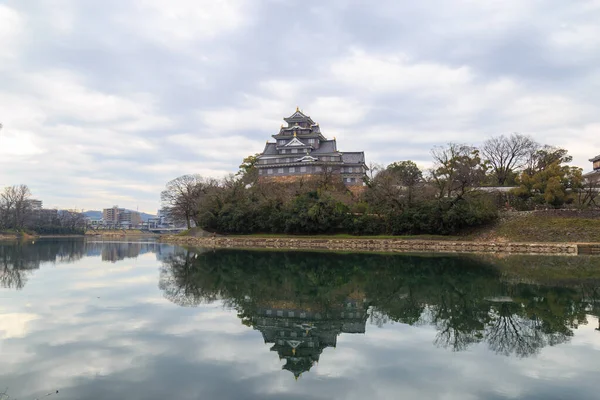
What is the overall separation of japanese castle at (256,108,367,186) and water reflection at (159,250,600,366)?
29165 millimetres

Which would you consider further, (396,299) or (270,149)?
(270,149)

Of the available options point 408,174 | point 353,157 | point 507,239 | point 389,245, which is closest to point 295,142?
point 353,157

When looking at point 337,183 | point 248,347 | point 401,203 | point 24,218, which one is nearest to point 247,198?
point 337,183

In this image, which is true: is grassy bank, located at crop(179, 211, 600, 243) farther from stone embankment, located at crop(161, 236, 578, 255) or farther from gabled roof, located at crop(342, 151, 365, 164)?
gabled roof, located at crop(342, 151, 365, 164)

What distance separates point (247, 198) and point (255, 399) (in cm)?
3601

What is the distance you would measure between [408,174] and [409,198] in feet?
33.4

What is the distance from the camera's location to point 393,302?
10836 mm

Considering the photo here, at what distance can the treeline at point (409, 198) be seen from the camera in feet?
106

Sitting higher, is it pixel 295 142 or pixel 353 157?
pixel 295 142

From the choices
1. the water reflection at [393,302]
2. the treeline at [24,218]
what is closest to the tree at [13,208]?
the treeline at [24,218]

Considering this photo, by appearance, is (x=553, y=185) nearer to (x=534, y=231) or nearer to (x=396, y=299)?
(x=534, y=231)

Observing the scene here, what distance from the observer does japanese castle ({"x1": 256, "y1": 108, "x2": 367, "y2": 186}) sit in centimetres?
4656

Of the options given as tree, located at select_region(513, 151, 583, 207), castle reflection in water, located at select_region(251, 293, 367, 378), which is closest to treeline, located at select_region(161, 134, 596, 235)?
tree, located at select_region(513, 151, 583, 207)

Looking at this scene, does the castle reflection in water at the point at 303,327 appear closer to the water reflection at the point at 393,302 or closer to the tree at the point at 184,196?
the water reflection at the point at 393,302
